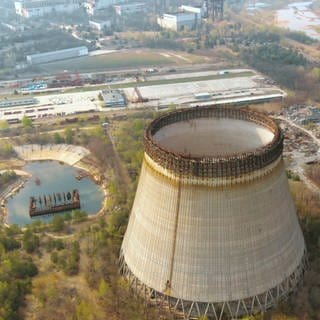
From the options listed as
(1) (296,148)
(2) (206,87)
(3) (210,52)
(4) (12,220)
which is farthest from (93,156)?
(3) (210,52)

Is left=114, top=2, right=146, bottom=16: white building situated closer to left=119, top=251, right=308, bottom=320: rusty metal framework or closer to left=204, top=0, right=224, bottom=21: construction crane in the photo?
left=204, top=0, right=224, bottom=21: construction crane

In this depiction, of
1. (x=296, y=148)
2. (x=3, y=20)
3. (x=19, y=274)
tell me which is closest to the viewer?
(x=19, y=274)

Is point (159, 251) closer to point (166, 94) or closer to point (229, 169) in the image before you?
point (229, 169)

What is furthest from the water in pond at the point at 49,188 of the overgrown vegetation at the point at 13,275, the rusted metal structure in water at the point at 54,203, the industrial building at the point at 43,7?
the industrial building at the point at 43,7

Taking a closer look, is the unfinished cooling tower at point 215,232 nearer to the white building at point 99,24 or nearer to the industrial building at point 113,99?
the industrial building at point 113,99

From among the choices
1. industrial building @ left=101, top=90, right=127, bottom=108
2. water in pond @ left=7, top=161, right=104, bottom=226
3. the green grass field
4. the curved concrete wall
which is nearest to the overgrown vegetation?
water in pond @ left=7, top=161, right=104, bottom=226

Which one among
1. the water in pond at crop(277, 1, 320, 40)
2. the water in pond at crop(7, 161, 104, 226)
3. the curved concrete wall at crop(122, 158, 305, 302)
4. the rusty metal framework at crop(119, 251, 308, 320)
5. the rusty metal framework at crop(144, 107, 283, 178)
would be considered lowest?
the water in pond at crop(277, 1, 320, 40)
